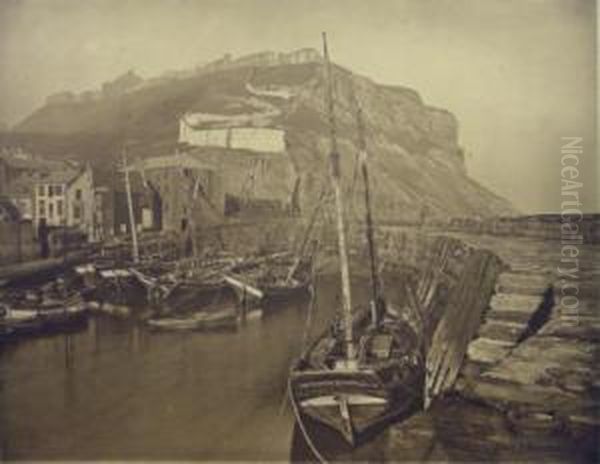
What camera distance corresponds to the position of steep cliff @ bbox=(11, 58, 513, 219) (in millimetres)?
4918

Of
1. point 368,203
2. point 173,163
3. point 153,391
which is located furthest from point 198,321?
point 368,203

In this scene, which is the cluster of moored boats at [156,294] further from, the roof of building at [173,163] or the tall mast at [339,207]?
the roof of building at [173,163]

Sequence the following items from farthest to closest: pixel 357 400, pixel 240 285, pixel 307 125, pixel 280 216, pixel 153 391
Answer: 1. pixel 240 285
2. pixel 280 216
3. pixel 307 125
4. pixel 153 391
5. pixel 357 400

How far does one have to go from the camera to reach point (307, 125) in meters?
4.94

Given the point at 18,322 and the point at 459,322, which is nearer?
the point at 459,322

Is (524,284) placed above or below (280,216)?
below

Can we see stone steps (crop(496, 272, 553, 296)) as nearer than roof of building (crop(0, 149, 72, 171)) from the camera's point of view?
Yes

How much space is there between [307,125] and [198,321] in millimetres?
1503

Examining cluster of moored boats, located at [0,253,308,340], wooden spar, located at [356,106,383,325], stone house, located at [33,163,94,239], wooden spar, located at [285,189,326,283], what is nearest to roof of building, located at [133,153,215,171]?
stone house, located at [33,163,94,239]

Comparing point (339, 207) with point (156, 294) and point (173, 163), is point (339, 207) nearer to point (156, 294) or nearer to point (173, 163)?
point (173, 163)

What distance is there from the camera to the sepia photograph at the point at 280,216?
4.64 metres

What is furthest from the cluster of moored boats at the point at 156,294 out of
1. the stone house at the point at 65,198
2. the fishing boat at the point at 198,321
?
the stone house at the point at 65,198

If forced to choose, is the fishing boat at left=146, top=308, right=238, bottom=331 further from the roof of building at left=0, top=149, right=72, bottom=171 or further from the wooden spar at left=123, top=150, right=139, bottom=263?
the roof of building at left=0, top=149, right=72, bottom=171

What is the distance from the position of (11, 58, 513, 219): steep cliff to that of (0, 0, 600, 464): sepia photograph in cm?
2
